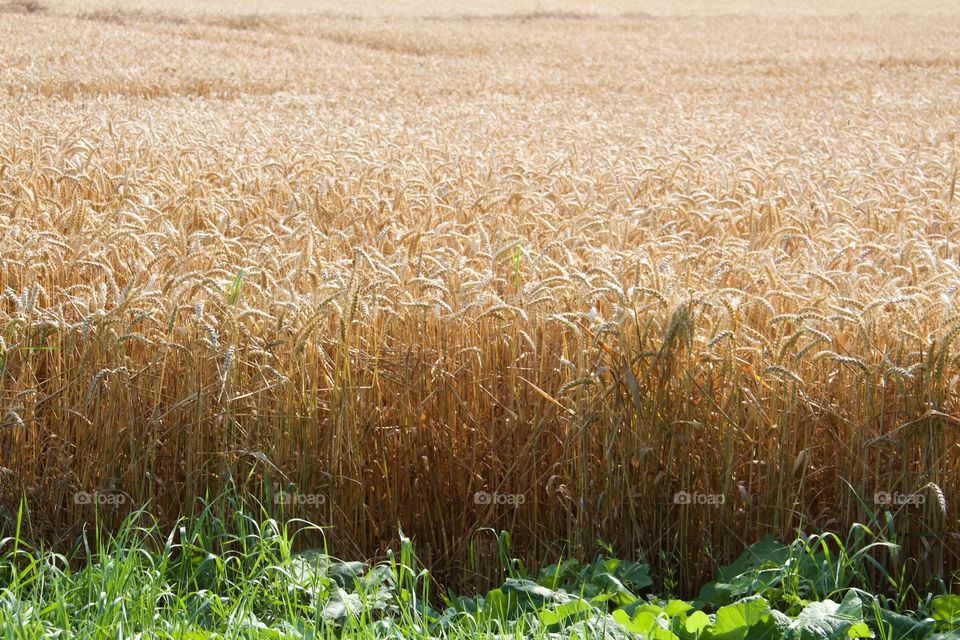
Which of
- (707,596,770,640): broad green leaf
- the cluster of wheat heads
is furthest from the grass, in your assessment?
the cluster of wheat heads

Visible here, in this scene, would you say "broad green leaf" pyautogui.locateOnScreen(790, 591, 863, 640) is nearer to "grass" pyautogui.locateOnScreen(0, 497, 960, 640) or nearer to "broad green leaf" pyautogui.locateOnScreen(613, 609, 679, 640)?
"grass" pyautogui.locateOnScreen(0, 497, 960, 640)

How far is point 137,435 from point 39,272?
1.06 m

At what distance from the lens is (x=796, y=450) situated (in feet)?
8.51

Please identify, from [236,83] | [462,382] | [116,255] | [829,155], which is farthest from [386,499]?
[236,83]

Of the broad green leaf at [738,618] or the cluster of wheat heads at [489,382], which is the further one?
the cluster of wheat heads at [489,382]

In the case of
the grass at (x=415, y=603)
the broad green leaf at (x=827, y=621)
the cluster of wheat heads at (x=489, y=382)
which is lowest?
the grass at (x=415, y=603)

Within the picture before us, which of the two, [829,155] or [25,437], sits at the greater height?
[829,155]

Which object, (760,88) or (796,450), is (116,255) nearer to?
(796,450)

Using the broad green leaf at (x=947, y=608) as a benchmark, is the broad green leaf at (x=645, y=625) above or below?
above

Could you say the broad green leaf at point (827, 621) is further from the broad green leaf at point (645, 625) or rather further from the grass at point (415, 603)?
the broad green leaf at point (645, 625)

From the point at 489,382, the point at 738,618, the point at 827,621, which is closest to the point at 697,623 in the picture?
the point at 738,618

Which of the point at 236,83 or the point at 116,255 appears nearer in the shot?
the point at 116,255

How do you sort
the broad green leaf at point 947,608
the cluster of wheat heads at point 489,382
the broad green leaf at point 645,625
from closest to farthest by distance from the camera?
the broad green leaf at point 645,625
the broad green leaf at point 947,608
the cluster of wheat heads at point 489,382

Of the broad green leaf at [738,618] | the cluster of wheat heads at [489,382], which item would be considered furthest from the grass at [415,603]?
the cluster of wheat heads at [489,382]
